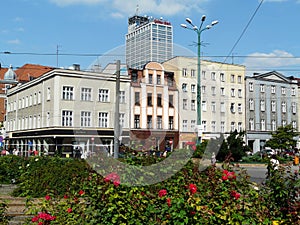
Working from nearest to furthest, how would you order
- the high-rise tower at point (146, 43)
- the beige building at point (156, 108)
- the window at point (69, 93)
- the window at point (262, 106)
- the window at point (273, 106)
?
1. the beige building at point (156, 108)
2. the high-rise tower at point (146, 43)
3. the window at point (69, 93)
4. the window at point (262, 106)
5. the window at point (273, 106)

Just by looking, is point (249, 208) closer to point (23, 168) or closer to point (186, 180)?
point (186, 180)

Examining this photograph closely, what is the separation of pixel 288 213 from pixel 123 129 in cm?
327

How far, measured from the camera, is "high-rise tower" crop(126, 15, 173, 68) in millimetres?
6387

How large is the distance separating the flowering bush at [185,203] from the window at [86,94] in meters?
A: 1.57

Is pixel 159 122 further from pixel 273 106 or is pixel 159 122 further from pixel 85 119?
pixel 273 106

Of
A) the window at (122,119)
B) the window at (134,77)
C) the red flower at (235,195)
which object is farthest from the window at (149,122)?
the red flower at (235,195)

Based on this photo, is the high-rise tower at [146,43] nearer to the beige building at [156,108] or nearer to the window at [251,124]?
the beige building at [156,108]

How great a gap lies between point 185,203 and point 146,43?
297 centimetres

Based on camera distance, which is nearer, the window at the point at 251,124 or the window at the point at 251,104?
the window at the point at 251,104

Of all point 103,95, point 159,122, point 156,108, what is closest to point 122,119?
point 103,95

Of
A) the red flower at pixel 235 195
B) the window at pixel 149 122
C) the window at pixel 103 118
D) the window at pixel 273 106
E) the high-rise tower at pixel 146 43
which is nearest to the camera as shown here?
the red flower at pixel 235 195

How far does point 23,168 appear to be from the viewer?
485 inches

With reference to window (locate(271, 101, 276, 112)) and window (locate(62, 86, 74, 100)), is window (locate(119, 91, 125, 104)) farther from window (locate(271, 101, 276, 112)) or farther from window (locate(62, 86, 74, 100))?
window (locate(271, 101, 276, 112))

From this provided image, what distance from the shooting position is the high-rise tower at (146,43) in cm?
639
